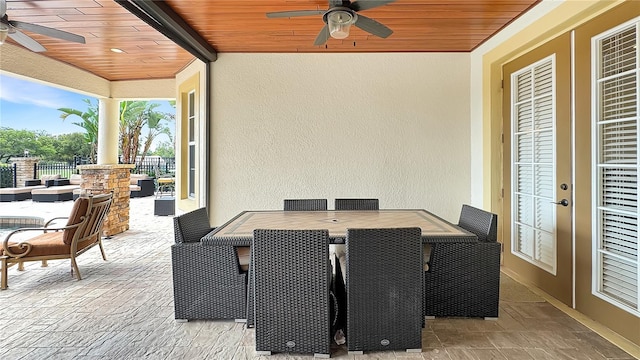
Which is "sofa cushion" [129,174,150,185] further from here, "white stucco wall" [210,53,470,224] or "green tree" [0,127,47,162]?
"white stucco wall" [210,53,470,224]

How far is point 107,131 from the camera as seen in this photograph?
19.4 feet

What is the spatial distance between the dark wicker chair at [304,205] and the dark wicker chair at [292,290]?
1514 mm

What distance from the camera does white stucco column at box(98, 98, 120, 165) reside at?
19.2 ft

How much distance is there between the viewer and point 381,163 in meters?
4.58

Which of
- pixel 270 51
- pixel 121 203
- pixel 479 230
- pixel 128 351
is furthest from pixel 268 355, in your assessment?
pixel 121 203

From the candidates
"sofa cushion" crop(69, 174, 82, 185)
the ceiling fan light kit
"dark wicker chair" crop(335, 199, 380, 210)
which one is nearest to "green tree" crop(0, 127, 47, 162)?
"sofa cushion" crop(69, 174, 82, 185)

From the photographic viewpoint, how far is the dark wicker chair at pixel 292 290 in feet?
6.45

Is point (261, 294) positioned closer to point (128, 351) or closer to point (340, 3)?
point (128, 351)

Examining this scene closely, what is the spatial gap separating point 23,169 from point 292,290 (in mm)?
14730

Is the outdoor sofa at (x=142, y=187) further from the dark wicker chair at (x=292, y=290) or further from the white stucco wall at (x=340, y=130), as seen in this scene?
the dark wicker chair at (x=292, y=290)

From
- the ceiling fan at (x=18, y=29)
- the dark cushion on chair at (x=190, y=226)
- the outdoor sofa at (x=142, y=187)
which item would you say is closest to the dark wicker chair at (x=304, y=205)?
the dark cushion on chair at (x=190, y=226)

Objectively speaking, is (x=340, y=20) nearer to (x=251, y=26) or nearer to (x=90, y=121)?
A: (x=251, y=26)

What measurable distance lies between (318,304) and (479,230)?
1540 mm

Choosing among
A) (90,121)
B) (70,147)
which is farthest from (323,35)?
(70,147)
